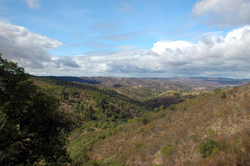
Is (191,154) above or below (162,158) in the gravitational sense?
above

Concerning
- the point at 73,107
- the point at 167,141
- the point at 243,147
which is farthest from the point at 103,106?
the point at 243,147

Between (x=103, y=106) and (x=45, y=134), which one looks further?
(x=103, y=106)

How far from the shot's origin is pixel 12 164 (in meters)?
9.02

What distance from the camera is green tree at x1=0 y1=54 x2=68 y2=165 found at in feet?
30.3

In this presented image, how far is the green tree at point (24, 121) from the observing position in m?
9.23

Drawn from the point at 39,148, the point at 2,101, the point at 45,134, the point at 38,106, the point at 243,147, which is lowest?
the point at 39,148

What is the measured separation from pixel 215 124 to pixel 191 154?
6114 mm

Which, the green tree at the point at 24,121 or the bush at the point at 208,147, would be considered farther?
the bush at the point at 208,147

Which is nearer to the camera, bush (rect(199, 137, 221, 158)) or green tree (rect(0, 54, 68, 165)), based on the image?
green tree (rect(0, 54, 68, 165))

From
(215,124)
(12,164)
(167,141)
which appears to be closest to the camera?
(12,164)

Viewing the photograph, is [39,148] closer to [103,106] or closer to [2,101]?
[2,101]

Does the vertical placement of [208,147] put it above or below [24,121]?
below

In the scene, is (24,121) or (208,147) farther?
(208,147)

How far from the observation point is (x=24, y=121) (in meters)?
10.3
